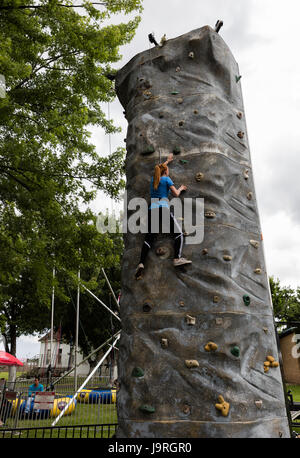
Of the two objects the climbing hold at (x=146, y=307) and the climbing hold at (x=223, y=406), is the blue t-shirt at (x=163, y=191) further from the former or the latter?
the climbing hold at (x=223, y=406)

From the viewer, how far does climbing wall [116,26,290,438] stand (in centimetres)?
399

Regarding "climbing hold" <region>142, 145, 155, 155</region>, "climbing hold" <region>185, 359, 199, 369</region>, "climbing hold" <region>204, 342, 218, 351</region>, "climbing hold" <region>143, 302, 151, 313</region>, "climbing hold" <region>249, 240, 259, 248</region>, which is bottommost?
"climbing hold" <region>185, 359, 199, 369</region>

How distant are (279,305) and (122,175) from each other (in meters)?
→ 28.3

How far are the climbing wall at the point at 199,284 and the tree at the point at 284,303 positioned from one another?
31.8 meters

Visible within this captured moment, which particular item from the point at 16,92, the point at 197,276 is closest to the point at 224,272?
the point at 197,276

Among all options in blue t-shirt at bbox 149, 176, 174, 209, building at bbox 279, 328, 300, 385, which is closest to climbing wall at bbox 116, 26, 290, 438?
blue t-shirt at bbox 149, 176, 174, 209

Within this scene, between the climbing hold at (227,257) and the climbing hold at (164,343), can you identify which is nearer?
the climbing hold at (164,343)

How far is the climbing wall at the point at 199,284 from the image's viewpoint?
157 inches

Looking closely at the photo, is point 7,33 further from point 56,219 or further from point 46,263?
point 46,263

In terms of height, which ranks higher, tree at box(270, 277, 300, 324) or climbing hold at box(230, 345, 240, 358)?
tree at box(270, 277, 300, 324)

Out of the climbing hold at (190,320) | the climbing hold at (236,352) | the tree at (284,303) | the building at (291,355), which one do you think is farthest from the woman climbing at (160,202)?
the tree at (284,303)

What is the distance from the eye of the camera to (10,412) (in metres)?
11.2

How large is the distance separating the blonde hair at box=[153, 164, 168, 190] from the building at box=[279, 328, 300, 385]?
398 centimetres

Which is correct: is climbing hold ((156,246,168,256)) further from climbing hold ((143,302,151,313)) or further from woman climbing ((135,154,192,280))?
climbing hold ((143,302,151,313))
